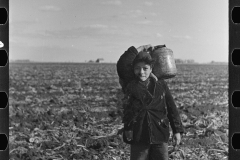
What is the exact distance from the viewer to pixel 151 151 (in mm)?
3873

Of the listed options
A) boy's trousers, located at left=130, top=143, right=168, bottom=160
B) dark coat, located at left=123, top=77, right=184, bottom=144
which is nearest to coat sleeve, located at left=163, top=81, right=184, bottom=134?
dark coat, located at left=123, top=77, right=184, bottom=144

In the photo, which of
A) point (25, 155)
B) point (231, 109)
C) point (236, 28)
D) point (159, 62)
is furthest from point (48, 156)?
point (236, 28)

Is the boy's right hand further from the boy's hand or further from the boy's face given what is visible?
the boy's hand

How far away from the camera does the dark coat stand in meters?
3.80

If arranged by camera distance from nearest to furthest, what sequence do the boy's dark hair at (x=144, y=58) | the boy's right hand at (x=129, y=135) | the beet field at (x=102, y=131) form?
the boy's dark hair at (x=144, y=58) < the boy's right hand at (x=129, y=135) < the beet field at (x=102, y=131)

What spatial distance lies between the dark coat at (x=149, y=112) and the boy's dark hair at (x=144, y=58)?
0.18 m

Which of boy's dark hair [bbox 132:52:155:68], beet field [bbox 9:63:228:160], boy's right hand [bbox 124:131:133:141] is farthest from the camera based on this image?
beet field [bbox 9:63:228:160]

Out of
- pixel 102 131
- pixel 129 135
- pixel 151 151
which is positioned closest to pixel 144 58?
pixel 129 135

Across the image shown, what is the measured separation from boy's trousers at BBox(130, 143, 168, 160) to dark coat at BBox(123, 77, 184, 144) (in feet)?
0.20

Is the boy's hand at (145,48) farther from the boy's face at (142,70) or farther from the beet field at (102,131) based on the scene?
the beet field at (102,131)

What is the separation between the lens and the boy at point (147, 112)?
3.80 metres

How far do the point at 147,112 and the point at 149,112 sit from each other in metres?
0.02

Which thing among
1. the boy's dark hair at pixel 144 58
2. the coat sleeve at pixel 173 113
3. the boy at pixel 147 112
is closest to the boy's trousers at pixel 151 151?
the boy at pixel 147 112

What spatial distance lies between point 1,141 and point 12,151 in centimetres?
39
